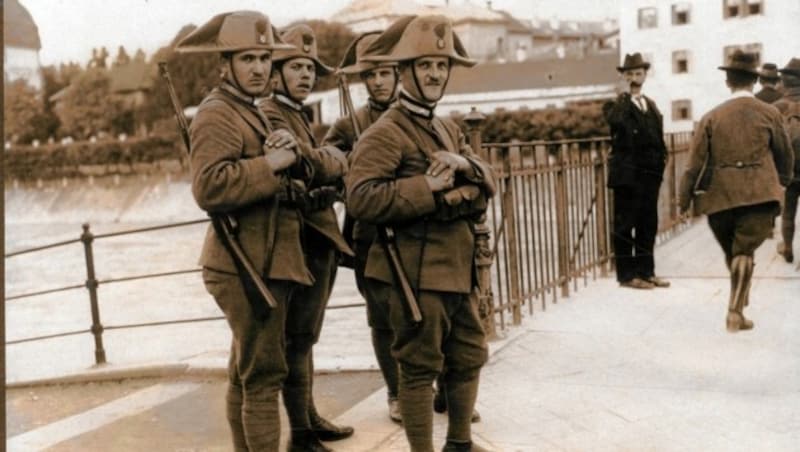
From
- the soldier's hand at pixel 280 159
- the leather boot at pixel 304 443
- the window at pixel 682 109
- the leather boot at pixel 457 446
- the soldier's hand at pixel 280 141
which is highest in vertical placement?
the soldier's hand at pixel 280 141

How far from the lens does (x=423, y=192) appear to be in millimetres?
3838

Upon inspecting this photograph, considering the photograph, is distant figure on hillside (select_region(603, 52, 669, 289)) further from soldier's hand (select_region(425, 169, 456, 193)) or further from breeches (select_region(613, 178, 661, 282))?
soldier's hand (select_region(425, 169, 456, 193))

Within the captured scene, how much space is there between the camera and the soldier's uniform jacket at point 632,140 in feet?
28.0

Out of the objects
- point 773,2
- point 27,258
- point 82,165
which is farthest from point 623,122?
point 82,165

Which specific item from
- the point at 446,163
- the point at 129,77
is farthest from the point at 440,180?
the point at 129,77

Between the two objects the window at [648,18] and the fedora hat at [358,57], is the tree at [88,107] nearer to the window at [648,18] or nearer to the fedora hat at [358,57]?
the window at [648,18]

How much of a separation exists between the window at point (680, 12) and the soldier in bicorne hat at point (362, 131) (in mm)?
33495

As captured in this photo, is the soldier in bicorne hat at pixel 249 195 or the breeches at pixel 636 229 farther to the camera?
the breeches at pixel 636 229

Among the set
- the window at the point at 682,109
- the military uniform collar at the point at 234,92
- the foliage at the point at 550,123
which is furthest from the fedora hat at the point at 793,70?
the foliage at the point at 550,123

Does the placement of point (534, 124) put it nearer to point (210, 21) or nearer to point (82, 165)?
point (82, 165)

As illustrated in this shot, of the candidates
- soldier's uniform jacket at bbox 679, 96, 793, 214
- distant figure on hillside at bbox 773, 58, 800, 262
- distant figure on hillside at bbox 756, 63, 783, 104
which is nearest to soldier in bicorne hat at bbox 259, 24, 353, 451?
soldier's uniform jacket at bbox 679, 96, 793, 214

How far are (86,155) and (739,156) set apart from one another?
71.1 m

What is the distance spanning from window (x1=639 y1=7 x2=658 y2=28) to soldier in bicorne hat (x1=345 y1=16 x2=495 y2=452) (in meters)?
36.4

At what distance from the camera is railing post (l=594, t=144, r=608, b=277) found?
368 inches
